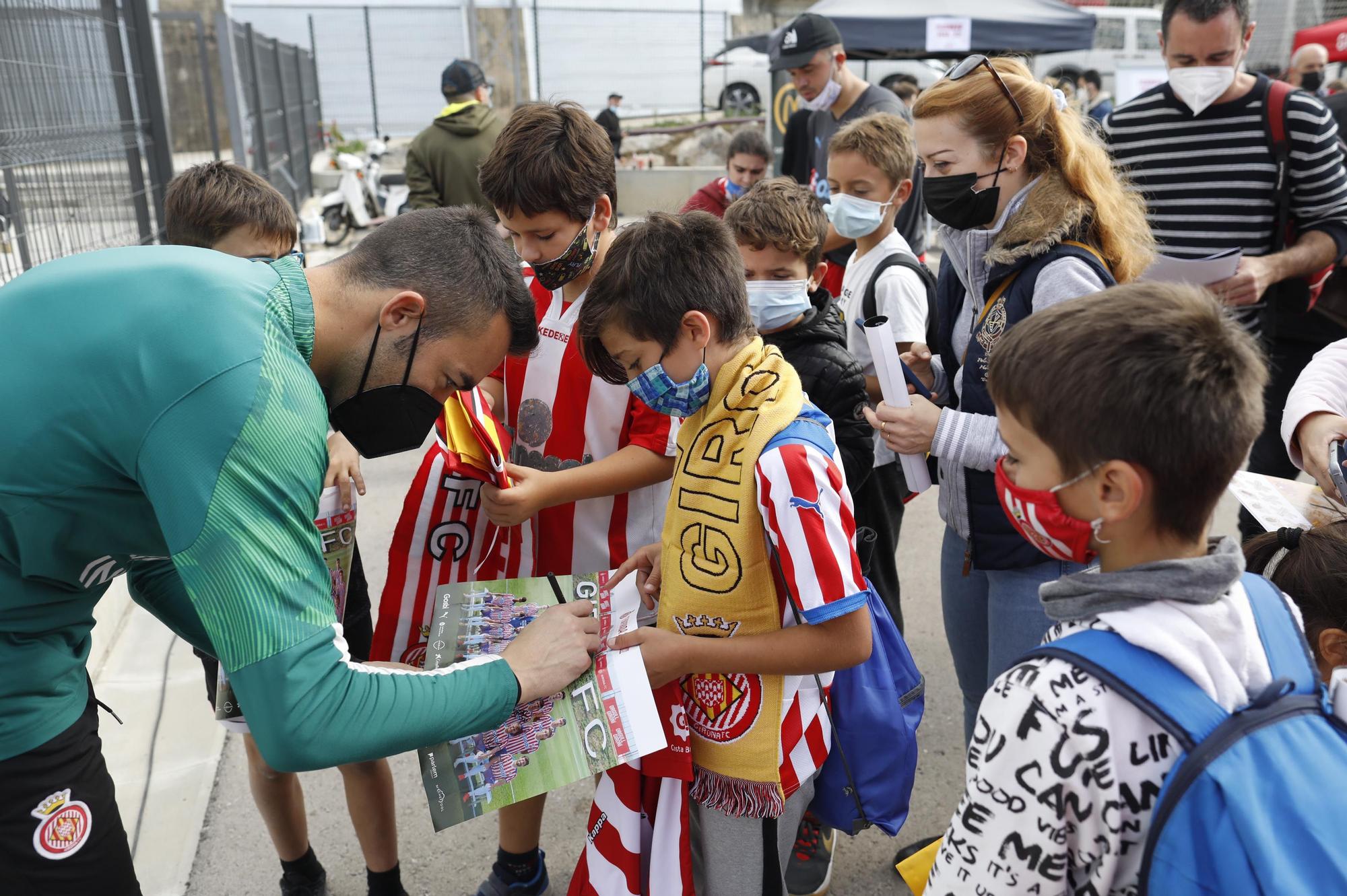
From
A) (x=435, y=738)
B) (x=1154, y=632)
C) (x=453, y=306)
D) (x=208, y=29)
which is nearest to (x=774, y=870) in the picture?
(x=435, y=738)

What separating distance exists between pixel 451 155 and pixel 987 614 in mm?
5047

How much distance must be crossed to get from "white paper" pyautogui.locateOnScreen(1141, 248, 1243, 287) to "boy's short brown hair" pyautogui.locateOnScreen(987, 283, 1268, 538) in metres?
1.65

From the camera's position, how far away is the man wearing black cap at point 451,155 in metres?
6.31

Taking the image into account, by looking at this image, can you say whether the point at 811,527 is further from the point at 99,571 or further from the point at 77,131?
the point at 77,131

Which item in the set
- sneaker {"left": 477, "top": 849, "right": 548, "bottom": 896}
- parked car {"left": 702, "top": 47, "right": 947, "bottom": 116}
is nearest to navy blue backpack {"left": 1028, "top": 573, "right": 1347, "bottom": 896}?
sneaker {"left": 477, "top": 849, "right": 548, "bottom": 896}

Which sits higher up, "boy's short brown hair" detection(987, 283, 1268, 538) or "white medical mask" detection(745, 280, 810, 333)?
"boy's short brown hair" detection(987, 283, 1268, 538)

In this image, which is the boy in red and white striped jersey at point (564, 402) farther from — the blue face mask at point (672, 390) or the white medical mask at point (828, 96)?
the white medical mask at point (828, 96)

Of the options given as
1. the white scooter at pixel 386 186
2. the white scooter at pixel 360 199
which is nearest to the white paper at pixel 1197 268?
the white scooter at pixel 360 199

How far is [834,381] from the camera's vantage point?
102 inches

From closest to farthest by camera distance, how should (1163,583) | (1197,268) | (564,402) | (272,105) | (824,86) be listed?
(1163,583), (564,402), (1197,268), (824,86), (272,105)

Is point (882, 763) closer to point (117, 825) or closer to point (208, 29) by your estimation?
point (117, 825)

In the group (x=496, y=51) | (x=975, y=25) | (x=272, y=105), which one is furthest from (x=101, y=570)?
(x=496, y=51)

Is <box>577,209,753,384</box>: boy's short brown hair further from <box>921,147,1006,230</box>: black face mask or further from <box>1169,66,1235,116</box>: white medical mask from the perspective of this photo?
<box>1169,66,1235,116</box>: white medical mask

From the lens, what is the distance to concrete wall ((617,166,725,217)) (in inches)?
609
